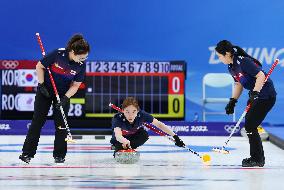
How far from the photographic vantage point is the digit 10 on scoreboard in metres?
9.53

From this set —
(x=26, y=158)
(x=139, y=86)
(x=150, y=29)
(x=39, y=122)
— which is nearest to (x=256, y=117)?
(x=39, y=122)

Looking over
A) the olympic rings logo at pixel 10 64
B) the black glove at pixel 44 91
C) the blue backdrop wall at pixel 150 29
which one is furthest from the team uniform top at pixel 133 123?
the blue backdrop wall at pixel 150 29

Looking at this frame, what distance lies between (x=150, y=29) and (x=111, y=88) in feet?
3.64

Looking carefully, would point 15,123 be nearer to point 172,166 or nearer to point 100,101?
point 100,101

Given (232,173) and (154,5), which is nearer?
(232,173)

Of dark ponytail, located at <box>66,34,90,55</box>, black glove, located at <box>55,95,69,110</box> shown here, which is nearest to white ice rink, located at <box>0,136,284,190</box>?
black glove, located at <box>55,95,69,110</box>

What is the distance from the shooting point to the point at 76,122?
9.54m

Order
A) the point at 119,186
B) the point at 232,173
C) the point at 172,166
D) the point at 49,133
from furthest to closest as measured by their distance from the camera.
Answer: the point at 49,133
the point at 172,166
the point at 232,173
the point at 119,186

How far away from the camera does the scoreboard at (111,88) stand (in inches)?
374

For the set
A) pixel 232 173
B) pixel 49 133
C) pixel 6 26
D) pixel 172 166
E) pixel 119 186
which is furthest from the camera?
pixel 6 26

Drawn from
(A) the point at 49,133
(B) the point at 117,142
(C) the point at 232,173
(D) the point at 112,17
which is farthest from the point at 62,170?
(D) the point at 112,17

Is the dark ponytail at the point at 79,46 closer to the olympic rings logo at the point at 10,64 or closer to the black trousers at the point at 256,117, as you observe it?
the black trousers at the point at 256,117

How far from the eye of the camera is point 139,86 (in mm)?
9539

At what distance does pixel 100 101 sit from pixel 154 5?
1581 millimetres
